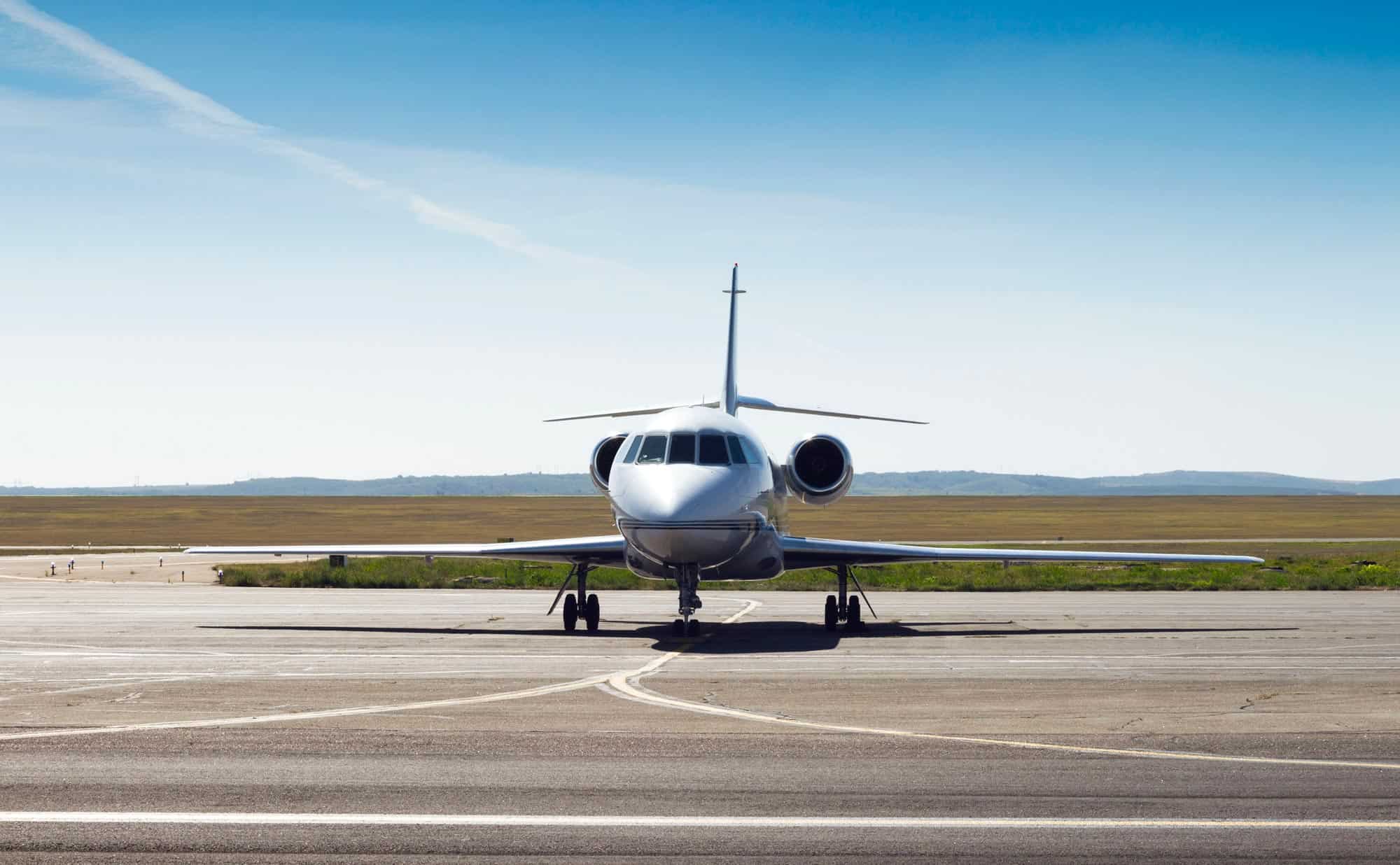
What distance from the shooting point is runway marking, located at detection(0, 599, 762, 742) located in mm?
10516

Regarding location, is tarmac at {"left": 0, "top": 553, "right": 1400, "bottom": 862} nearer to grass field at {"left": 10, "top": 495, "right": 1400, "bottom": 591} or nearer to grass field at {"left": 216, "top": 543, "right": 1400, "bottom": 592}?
grass field at {"left": 216, "top": 543, "right": 1400, "bottom": 592}

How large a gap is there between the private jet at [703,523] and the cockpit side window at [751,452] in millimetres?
25

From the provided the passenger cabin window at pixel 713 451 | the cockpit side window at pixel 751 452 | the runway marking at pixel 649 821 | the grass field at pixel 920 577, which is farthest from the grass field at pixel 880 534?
the runway marking at pixel 649 821

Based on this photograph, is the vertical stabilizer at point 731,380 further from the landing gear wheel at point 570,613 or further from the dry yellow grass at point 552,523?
the dry yellow grass at point 552,523

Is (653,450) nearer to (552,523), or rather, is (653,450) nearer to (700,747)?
(700,747)

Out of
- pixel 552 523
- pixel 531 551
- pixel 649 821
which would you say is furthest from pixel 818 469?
pixel 552 523

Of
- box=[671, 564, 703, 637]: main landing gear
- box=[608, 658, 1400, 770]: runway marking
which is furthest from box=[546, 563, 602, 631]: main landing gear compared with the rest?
box=[608, 658, 1400, 770]: runway marking

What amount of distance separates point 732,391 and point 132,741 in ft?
60.3

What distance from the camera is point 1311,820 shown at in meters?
7.50

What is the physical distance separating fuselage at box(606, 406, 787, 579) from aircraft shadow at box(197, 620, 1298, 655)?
1.15 meters

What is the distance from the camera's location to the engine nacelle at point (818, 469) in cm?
2373

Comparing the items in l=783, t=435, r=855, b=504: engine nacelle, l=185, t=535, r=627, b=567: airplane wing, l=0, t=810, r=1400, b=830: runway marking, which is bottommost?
l=0, t=810, r=1400, b=830: runway marking

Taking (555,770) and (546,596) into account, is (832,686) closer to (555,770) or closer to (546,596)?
(555,770)

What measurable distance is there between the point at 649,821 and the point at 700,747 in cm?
247
